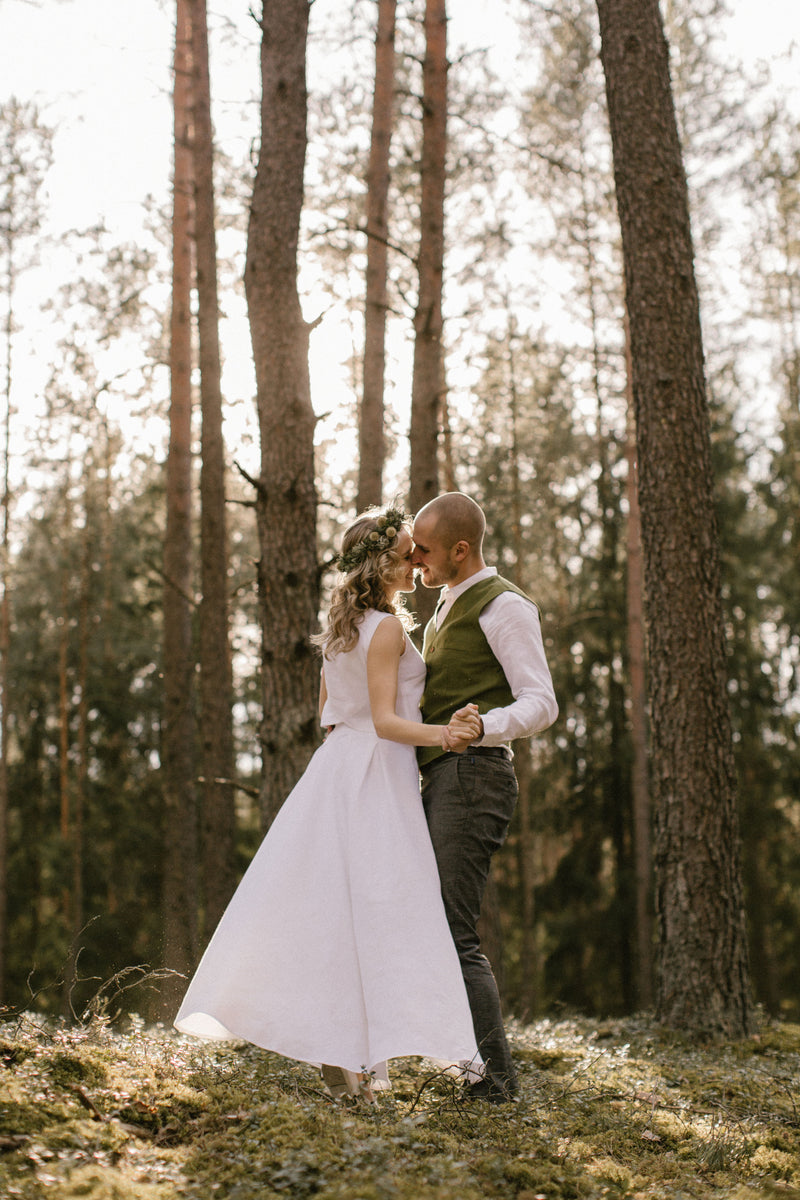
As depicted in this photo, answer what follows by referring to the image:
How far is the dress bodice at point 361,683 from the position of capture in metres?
4.05

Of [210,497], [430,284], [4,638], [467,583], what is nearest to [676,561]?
[467,583]

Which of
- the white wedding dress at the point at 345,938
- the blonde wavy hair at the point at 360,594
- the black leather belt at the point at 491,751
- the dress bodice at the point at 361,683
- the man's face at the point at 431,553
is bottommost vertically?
the white wedding dress at the point at 345,938

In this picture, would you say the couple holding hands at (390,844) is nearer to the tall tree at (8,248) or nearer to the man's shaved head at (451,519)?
the man's shaved head at (451,519)

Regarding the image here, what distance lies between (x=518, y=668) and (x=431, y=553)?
Result: 25.5 inches

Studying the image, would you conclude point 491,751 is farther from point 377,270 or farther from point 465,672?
point 377,270

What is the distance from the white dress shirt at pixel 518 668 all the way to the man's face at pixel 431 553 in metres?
0.29

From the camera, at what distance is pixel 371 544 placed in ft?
13.8

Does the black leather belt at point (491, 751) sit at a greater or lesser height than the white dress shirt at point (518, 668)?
lesser

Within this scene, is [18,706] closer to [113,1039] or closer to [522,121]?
[522,121]

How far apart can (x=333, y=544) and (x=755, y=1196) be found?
14.7 metres

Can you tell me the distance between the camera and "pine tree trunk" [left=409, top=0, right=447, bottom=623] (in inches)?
354

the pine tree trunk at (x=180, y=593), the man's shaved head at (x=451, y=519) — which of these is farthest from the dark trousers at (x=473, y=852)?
the pine tree trunk at (x=180, y=593)

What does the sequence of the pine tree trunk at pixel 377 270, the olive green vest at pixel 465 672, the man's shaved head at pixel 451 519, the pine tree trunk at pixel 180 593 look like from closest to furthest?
the olive green vest at pixel 465 672, the man's shaved head at pixel 451 519, the pine tree trunk at pixel 377 270, the pine tree trunk at pixel 180 593

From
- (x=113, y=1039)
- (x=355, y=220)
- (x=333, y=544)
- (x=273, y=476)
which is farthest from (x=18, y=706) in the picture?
(x=113, y=1039)
